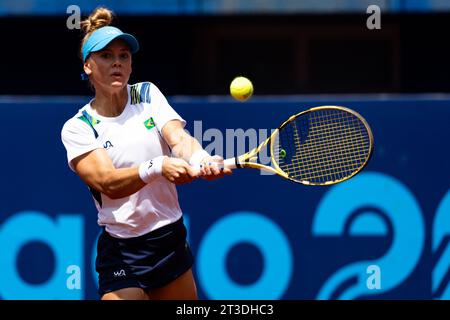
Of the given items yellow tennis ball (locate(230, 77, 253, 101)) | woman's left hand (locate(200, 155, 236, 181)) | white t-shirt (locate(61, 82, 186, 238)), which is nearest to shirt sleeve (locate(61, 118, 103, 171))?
white t-shirt (locate(61, 82, 186, 238))

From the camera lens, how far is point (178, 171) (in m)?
4.46

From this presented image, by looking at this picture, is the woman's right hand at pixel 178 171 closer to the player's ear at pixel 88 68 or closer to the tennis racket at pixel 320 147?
the player's ear at pixel 88 68

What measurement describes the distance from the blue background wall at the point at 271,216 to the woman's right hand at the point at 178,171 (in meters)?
2.06

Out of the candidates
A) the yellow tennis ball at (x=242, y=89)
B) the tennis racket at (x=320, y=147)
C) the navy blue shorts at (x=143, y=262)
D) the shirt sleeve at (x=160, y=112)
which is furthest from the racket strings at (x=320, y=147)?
the navy blue shorts at (x=143, y=262)

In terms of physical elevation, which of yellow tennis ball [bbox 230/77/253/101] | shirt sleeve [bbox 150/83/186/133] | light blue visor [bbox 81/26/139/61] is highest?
light blue visor [bbox 81/26/139/61]

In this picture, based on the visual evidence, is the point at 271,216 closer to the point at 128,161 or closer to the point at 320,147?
the point at 320,147

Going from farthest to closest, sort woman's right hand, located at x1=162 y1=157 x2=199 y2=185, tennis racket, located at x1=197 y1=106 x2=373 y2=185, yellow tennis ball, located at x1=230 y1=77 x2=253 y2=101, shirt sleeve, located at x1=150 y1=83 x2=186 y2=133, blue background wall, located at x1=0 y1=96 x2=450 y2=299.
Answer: blue background wall, located at x1=0 y1=96 x2=450 y2=299 → tennis racket, located at x1=197 y1=106 x2=373 y2=185 → yellow tennis ball, located at x1=230 y1=77 x2=253 y2=101 → shirt sleeve, located at x1=150 y1=83 x2=186 y2=133 → woman's right hand, located at x1=162 y1=157 x2=199 y2=185

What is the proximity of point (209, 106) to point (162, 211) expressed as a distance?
1907mm

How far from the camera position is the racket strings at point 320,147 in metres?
5.54

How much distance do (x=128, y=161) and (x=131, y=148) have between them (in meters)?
0.06

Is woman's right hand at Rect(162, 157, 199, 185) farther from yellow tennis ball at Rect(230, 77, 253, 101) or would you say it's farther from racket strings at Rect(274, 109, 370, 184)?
racket strings at Rect(274, 109, 370, 184)

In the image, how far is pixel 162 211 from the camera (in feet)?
15.8

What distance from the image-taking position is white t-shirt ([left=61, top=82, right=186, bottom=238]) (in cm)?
477
